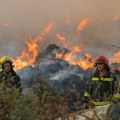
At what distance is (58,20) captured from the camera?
2955cm

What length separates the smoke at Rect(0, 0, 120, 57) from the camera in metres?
27.7

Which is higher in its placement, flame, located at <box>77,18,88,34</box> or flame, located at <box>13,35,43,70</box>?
flame, located at <box>77,18,88,34</box>

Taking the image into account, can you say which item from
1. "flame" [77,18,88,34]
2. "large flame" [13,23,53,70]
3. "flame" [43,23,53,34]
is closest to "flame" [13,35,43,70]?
"large flame" [13,23,53,70]

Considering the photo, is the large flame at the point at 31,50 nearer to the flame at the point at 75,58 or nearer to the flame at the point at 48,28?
the flame at the point at 48,28

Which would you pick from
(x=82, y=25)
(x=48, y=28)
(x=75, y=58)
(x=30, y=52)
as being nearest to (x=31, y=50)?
(x=30, y=52)

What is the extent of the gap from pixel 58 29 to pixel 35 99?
25185 millimetres

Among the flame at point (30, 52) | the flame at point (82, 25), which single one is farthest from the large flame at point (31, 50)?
the flame at point (82, 25)

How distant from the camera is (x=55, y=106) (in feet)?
12.1

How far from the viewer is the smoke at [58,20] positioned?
90.8 feet

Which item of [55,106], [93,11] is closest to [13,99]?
[55,106]

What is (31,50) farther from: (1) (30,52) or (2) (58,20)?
(2) (58,20)

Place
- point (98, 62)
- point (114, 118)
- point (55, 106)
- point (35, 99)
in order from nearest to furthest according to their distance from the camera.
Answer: point (55, 106) → point (35, 99) → point (114, 118) → point (98, 62)

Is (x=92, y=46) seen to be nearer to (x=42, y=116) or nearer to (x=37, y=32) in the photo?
(x=37, y=32)

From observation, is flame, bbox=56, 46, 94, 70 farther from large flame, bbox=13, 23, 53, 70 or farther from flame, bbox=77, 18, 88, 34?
flame, bbox=77, 18, 88, 34
